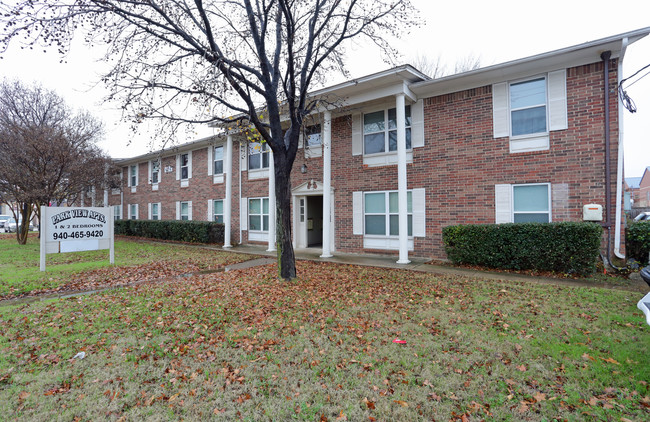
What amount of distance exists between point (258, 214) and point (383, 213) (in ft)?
21.3

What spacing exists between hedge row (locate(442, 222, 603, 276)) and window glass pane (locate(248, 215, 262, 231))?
8.83m

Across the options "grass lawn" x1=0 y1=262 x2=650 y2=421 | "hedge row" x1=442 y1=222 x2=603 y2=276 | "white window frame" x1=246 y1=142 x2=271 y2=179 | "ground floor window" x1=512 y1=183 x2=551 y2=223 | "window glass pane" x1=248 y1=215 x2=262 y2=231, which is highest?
"white window frame" x1=246 y1=142 x2=271 y2=179

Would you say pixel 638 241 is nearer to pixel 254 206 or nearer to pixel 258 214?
pixel 258 214

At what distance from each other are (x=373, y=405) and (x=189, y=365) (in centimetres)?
206

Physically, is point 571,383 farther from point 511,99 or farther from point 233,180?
point 233,180

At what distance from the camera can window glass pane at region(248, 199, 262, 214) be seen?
1520 cm

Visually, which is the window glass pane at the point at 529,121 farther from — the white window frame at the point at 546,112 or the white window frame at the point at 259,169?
the white window frame at the point at 259,169

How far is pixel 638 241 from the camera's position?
25.8 ft

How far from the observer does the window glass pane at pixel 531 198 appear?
8.80 metres

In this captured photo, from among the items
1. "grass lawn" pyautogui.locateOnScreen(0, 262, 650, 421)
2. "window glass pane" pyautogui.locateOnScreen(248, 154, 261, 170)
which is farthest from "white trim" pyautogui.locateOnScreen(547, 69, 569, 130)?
"window glass pane" pyautogui.locateOnScreen(248, 154, 261, 170)

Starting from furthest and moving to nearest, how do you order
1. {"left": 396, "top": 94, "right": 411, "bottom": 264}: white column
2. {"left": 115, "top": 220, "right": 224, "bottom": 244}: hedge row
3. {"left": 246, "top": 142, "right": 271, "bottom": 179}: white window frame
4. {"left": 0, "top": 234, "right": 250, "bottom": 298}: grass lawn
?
1. {"left": 115, "top": 220, "right": 224, "bottom": 244}: hedge row
2. {"left": 246, "top": 142, "right": 271, "bottom": 179}: white window frame
3. {"left": 396, "top": 94, "right": 411, "bottom": 264}: white column
4. {"left": 0, "top": 234, "right": 250, "bottom": 298}: grass lawn

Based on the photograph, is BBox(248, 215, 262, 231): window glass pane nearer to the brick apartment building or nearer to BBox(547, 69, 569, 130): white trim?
the brick apartment building

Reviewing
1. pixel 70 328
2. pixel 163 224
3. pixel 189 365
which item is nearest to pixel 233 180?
pixel 163 224

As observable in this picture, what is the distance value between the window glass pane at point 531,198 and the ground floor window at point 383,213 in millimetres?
3121
